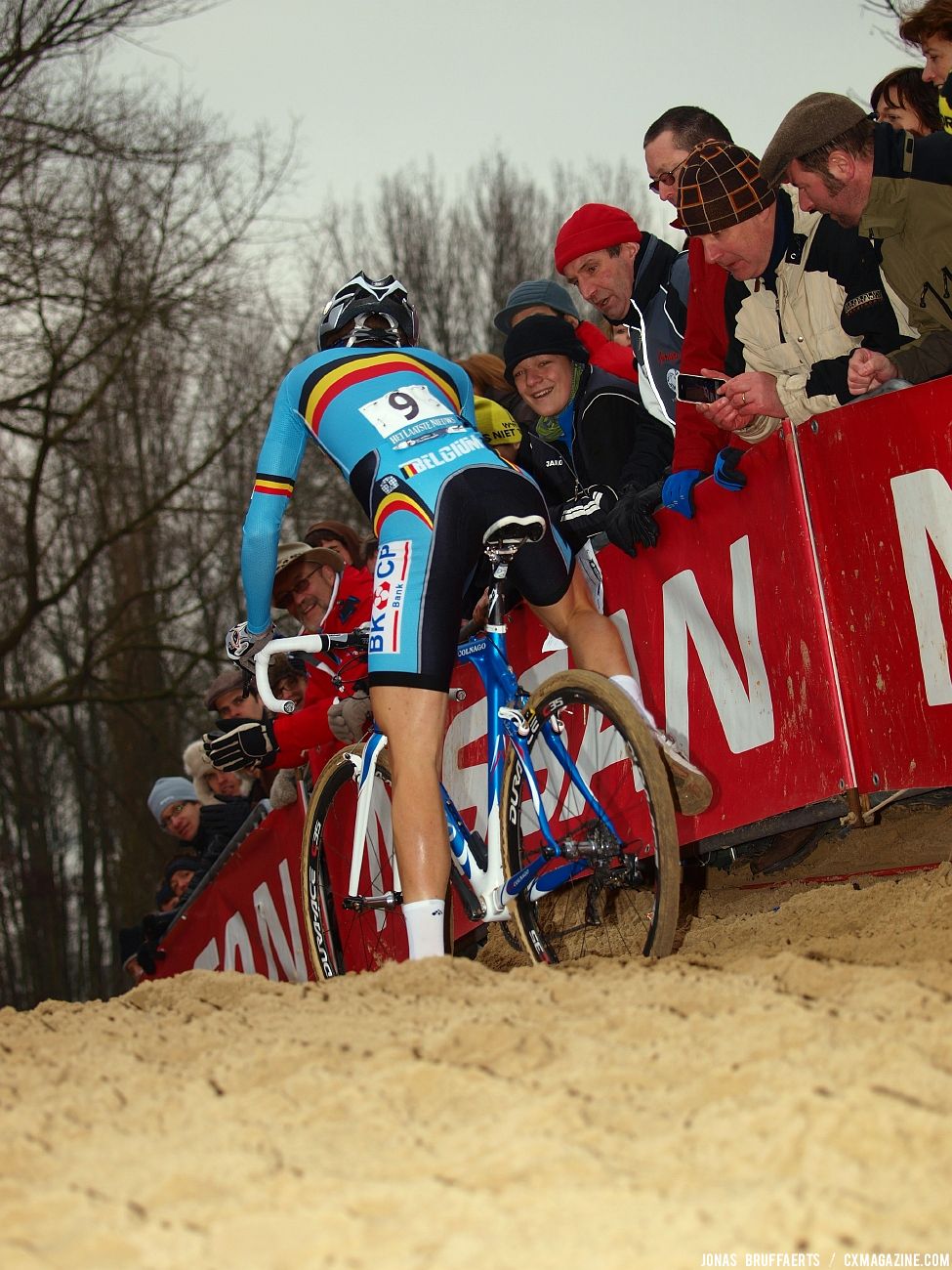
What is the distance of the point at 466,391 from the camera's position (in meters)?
4.73

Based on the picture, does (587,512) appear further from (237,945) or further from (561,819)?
(237,945)

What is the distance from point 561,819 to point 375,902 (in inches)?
34.6

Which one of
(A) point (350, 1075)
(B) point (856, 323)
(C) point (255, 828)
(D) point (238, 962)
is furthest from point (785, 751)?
(D) point (238, 962)

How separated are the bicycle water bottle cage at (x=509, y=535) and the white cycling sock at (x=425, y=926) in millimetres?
1108

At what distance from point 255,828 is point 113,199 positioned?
990 cm

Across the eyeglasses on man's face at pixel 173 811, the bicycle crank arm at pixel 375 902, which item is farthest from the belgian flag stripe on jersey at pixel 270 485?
the eyeglasses on man's face at pixel 173 811

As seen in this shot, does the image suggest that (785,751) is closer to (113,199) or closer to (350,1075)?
(350,1075)

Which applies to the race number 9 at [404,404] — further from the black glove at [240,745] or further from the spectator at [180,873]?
the spectator at [180,873]

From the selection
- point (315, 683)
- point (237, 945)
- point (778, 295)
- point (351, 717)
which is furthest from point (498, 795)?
point (237, 945)

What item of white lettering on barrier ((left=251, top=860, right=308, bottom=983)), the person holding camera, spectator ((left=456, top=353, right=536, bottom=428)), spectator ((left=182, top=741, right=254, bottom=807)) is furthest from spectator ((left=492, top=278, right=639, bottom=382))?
spectator ((left=182, top=741, right=254, bottom=807))

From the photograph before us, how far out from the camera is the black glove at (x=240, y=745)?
546 centimetres

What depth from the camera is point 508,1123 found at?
7.14 feet

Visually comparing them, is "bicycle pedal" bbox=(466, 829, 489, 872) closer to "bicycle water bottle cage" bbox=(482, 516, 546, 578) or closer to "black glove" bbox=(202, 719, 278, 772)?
"bicycle water bottle cage" bbox=(482, 516, 546, 578)

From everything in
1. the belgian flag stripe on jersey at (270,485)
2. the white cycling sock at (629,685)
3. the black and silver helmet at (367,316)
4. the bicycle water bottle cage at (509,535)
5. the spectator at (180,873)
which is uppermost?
the black and silver helmet at (367,316)
